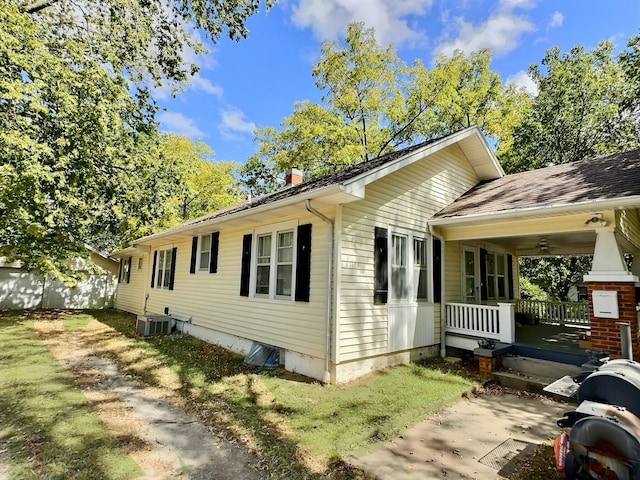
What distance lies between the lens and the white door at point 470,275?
8.71 meters

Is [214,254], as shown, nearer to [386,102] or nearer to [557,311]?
[557,311]

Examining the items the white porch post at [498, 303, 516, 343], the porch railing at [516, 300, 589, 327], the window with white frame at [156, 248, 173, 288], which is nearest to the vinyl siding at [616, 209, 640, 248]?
the white porch post at [498, 303, 516, 343]

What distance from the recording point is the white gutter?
5277mm

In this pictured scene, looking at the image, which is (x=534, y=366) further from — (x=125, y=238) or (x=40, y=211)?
(x=125, y=238)

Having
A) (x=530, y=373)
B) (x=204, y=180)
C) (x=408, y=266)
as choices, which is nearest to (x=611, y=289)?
(x=530, y=373)

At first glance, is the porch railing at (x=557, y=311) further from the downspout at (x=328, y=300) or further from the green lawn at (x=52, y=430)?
the green lawn at (x=52, y=430)

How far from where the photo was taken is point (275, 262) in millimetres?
7215

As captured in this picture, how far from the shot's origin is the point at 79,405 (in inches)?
188

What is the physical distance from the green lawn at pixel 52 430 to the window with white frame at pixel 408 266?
519 cm

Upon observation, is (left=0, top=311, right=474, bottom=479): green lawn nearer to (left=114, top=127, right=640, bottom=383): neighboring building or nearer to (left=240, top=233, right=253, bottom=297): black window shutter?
(left=114, top=127, right=640, bottom=383): neighboring building

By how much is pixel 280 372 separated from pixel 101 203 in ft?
32.8

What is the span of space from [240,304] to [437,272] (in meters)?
4.79

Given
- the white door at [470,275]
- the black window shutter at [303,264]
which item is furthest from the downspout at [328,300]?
the white door at [470,275]

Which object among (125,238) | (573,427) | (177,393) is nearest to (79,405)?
(177,393)
